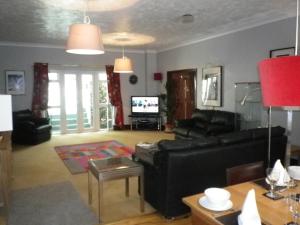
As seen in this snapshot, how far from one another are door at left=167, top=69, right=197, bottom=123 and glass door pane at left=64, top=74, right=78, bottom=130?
117 inches

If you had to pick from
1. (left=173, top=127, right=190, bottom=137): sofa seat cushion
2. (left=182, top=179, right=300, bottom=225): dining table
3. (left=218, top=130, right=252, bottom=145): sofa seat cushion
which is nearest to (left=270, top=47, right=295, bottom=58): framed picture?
(left=218, top=130, right=252, bottom=145): sofa seat cushion

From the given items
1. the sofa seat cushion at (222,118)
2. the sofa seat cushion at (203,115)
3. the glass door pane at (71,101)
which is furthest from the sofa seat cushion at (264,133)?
the glass door pane at (71,101)

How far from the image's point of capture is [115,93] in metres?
8.52

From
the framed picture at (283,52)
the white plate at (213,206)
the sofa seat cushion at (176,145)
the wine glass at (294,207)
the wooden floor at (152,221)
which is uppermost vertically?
the framed picture at (283,52)

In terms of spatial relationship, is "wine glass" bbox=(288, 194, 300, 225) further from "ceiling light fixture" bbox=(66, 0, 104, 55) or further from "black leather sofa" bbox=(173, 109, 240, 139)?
"black leather sofa" bbox=(173, 109, 240, 139)

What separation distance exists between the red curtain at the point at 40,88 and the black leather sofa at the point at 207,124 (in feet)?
13.2

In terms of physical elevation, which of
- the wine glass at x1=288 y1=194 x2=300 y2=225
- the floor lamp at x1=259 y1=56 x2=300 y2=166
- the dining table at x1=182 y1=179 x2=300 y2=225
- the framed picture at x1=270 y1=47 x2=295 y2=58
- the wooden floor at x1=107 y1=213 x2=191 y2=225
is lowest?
the wooden floor at x1=107 y1=213 x2=191 y2=225

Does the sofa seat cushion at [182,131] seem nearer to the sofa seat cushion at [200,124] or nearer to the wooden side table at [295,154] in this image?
the sofa seat cushion at [200,124]

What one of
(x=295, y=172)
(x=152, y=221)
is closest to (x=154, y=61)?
(x=152, y=221)

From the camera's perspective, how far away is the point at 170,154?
264cm

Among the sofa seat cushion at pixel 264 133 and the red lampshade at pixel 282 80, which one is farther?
the sofa seat cushion at pixel 264 133

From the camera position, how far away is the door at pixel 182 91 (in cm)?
749

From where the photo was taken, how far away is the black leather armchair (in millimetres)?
6516


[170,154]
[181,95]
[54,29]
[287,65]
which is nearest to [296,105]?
[287,65]
